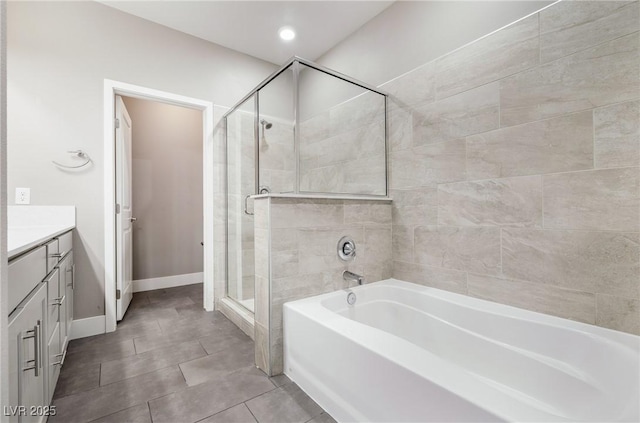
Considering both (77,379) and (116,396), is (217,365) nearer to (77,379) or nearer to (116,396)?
(116,396)

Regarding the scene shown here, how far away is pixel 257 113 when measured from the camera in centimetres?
258

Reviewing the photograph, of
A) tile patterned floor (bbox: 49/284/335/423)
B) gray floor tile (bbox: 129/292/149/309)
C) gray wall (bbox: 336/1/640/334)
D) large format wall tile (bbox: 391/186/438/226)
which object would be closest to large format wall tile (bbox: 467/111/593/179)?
gray wall (bbox: 336/1/640/334)

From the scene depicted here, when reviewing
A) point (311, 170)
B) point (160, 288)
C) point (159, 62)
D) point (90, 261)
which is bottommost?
point (160, 288)

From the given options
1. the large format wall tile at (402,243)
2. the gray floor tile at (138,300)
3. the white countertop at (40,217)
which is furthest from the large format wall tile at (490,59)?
the gray floor tile at (138,300)

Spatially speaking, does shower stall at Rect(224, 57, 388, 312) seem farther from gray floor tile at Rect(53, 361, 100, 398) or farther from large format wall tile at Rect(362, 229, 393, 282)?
gray floor tile at Rect(53, 361, 100, 398)

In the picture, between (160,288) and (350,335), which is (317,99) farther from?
(160,288)

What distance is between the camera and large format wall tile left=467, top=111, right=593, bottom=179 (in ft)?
4.51

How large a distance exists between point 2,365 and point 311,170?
1896 millimetres

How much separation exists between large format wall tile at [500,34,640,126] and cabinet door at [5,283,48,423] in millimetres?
2367

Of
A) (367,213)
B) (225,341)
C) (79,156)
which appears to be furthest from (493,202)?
(79,156)

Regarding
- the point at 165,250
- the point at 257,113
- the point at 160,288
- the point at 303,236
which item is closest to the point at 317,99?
the point at 257,113

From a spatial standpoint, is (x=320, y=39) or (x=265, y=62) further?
(x=265, y=62)

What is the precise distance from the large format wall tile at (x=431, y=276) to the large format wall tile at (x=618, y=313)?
0.64 metres

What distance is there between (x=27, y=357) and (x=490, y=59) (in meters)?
2.64
